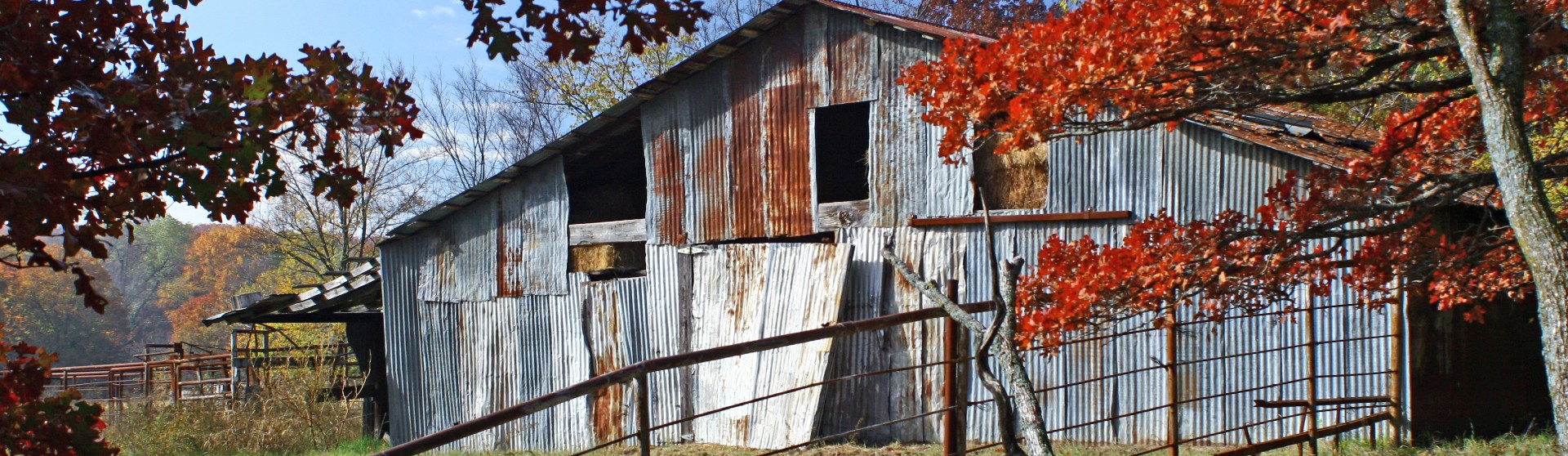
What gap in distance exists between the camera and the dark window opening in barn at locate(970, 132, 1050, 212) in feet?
33.9

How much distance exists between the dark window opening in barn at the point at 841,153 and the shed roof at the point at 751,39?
1.34 metres

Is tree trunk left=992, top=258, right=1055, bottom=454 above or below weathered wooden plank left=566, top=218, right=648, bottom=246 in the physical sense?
below

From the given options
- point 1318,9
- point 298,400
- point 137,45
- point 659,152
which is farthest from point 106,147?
point 298,400

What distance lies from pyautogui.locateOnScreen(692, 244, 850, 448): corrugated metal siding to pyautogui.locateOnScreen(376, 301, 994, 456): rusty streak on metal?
580 centimetres

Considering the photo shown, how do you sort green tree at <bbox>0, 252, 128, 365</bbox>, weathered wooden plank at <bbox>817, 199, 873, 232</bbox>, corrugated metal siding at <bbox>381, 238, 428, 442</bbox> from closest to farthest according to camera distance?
weathered wooden plank at <bbox>817, 199, 873, 232</bbox> < corrugated metal siding at <bbox>381, 238, 428, 442</bbox> < green tree at <bbox>0, 252, 128, 365</bbox>

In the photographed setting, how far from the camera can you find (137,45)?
3.47 metres

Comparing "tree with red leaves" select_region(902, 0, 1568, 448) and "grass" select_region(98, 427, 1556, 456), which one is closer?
"tree with red leaves" select_region(902, 0, 1568, 448)

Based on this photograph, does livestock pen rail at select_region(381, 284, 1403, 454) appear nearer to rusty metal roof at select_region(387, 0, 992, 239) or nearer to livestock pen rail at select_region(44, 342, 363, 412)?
rusty metal roof at select_region(387, 0, 992, 239)

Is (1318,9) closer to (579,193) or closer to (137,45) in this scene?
(137,45)

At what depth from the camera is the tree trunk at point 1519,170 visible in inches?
192

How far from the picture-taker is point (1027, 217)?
10266 mm

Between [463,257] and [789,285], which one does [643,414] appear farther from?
[463,257]

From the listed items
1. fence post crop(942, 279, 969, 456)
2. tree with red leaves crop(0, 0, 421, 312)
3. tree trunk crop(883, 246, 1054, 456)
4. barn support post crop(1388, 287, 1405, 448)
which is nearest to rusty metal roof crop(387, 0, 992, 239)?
barn support post crop(1388, 287, 1405, 448)

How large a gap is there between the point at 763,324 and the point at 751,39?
3.01 meters
